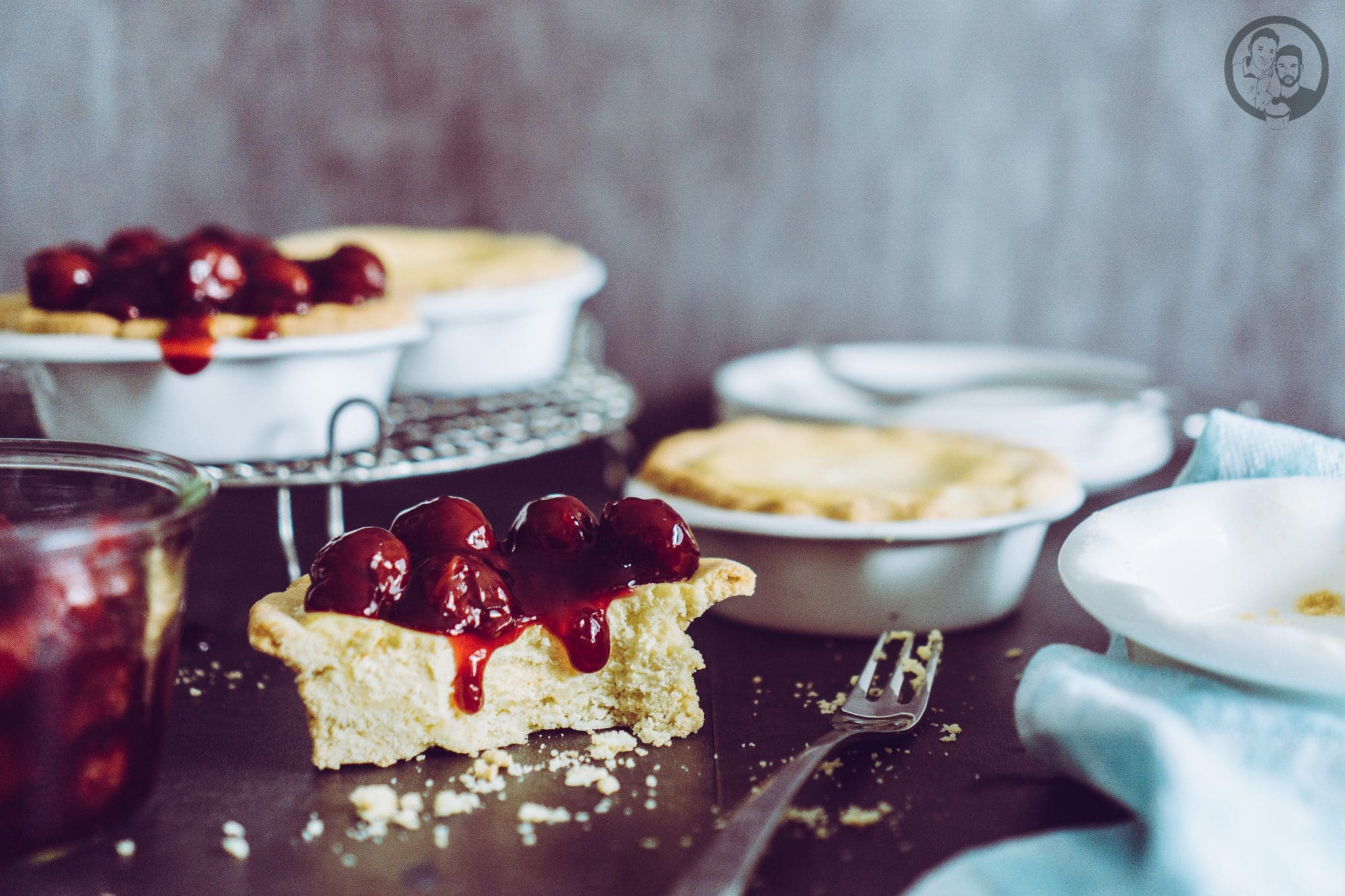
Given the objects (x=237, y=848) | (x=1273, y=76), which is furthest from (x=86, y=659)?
(x=1273, y=76)

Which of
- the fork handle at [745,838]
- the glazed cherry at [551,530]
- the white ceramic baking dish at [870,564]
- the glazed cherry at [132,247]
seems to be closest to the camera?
the fork handle at [745,838]

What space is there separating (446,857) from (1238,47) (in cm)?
118

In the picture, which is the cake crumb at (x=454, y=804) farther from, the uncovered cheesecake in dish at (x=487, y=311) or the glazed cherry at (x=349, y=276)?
the uncovered cheesecake in dish at (x=487, y=311)

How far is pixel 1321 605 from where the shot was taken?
726 millimetres

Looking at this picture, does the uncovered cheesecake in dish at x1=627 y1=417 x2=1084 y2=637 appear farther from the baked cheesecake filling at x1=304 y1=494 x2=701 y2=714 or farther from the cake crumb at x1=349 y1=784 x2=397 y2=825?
the cake crumb at x1=349 y1=784 x2=397 y2=825

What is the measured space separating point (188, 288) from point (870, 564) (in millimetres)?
519

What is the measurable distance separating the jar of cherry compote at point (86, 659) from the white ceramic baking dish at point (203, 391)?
9.9 inches

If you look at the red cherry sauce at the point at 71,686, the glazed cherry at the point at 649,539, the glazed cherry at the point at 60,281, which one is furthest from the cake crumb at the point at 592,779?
the glazed cherry at the point at 60,281

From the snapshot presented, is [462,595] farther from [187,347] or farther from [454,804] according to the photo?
[187,347]

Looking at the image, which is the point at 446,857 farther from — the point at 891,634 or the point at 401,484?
the point at 401,484

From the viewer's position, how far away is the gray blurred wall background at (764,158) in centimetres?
149

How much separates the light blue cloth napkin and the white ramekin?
681mm

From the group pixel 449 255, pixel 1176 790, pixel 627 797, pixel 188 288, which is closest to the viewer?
pixel 1176 790

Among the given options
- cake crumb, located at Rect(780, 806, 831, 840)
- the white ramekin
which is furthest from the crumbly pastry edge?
the white ramekin
